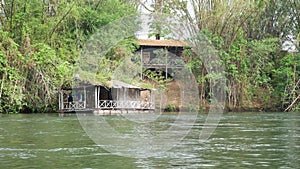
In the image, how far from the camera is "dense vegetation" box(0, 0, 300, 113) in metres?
32.0

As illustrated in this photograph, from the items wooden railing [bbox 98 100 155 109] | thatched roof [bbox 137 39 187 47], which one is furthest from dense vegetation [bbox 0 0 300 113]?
wooden railing [bbox 98 100 155 109]

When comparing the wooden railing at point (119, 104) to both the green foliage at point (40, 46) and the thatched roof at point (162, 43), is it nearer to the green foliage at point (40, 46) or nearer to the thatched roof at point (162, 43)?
the green foliage at point (40, 46)

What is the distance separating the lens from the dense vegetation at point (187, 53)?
32.0 meters

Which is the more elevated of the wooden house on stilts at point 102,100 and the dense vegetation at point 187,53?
the dense vegetation at point 187,53

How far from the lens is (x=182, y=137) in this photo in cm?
1555

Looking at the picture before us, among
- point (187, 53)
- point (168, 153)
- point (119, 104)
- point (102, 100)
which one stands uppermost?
point (187, 53)

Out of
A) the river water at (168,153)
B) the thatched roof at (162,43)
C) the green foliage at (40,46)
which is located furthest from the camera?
the thatched roof at (162,43)

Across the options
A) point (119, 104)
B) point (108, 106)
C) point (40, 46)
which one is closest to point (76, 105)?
point (108, 106)

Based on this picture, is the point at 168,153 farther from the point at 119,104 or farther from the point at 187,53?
the point at 187,53

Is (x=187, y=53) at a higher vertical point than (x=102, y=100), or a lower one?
higher

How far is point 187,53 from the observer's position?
142 feet

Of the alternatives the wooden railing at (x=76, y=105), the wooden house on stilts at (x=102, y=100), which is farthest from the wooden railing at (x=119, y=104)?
A: the wooden railing at (x=76, y=105)

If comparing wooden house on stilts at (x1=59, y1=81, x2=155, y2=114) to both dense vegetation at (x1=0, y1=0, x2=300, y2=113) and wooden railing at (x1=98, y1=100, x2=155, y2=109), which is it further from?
dense vegetation at (x1=0, y1=0, x2=300, y2=113)

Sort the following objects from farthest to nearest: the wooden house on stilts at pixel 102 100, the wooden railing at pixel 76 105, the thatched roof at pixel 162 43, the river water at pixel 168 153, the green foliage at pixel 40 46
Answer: the thatched roof at pixel 162 43, the wooden railing at pixel 76 105, the wooden house on stilts at pixel 102 100, the green foliage at pixel 40 46, the river water at pixel 168 153
